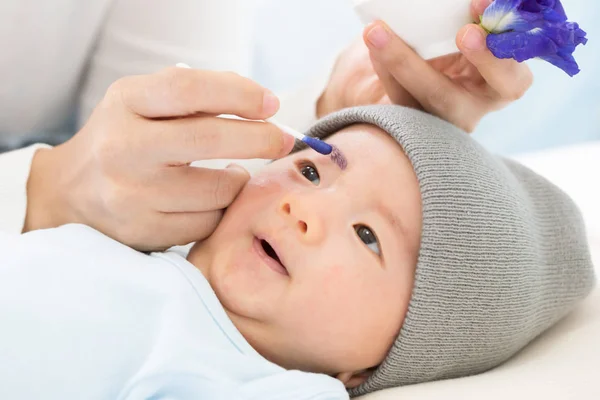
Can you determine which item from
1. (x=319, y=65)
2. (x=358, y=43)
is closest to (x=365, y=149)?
(x=358, y=43)

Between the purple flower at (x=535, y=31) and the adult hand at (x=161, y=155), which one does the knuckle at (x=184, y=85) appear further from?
the purple flower at (x=535, y=31)

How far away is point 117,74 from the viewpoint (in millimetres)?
1270

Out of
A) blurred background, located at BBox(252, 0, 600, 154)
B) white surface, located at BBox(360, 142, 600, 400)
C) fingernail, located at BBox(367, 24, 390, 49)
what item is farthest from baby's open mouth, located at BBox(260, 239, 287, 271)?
blurred background, located at BBox(252, 0, 600, 154)

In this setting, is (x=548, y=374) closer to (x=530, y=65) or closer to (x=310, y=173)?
(x=310, y=173)

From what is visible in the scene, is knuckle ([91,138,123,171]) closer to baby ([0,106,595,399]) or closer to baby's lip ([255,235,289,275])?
baby ([0,106,595,399])

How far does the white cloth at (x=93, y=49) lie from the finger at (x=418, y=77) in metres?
0.37

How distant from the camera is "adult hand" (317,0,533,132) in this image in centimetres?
87

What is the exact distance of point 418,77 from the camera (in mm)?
966

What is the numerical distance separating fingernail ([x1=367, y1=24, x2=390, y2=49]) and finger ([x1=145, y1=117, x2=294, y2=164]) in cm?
22

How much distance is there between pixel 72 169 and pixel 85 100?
418 mm

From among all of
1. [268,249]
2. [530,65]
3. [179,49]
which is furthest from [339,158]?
[530,65]

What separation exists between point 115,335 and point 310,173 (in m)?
0.34

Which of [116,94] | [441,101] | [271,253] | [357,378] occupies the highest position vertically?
[441,101]

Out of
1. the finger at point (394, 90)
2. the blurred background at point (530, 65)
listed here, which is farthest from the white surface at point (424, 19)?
the blurred background at point (530, 65)
